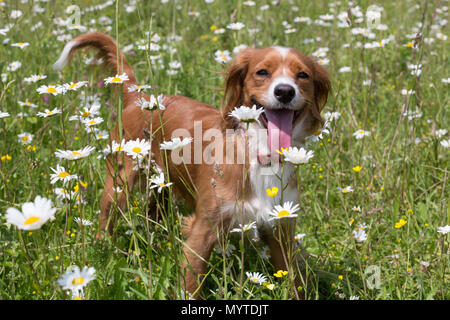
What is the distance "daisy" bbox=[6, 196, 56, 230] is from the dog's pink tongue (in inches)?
53.9

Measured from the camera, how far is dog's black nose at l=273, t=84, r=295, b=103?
2.40 m

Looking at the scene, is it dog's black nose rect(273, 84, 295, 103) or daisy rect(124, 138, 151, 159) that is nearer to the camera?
daisy rect(124, 138, 151, 159)

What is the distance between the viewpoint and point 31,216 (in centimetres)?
126

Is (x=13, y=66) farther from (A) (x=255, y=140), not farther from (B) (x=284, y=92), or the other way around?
(B) (x=284, y=92)

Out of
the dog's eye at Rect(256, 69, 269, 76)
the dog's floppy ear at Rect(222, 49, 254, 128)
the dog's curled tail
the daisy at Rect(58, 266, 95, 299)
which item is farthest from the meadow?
the dog's floppy ear at Rect(222, 49, 254, 128)

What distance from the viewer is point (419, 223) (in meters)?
3.09

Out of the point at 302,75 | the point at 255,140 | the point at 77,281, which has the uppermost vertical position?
the point at 302,75

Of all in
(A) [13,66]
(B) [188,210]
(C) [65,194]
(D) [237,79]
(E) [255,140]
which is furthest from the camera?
(A) [13,66]

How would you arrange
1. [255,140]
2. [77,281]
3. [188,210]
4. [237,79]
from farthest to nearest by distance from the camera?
1. [188,210]
2. [237,79]
3. [255,140]
4. [77,281]

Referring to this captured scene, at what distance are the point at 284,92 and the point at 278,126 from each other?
0.18m

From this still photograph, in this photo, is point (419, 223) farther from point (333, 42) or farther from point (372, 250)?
point (333, 42)

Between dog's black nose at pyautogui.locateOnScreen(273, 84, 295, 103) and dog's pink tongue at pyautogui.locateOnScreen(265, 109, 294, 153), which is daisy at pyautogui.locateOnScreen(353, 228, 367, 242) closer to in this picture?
dog's pink tongue at pyautogui.locateOnScreen(265, 109, 294, 153)

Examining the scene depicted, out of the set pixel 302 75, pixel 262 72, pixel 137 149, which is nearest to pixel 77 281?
pixel 137 149
